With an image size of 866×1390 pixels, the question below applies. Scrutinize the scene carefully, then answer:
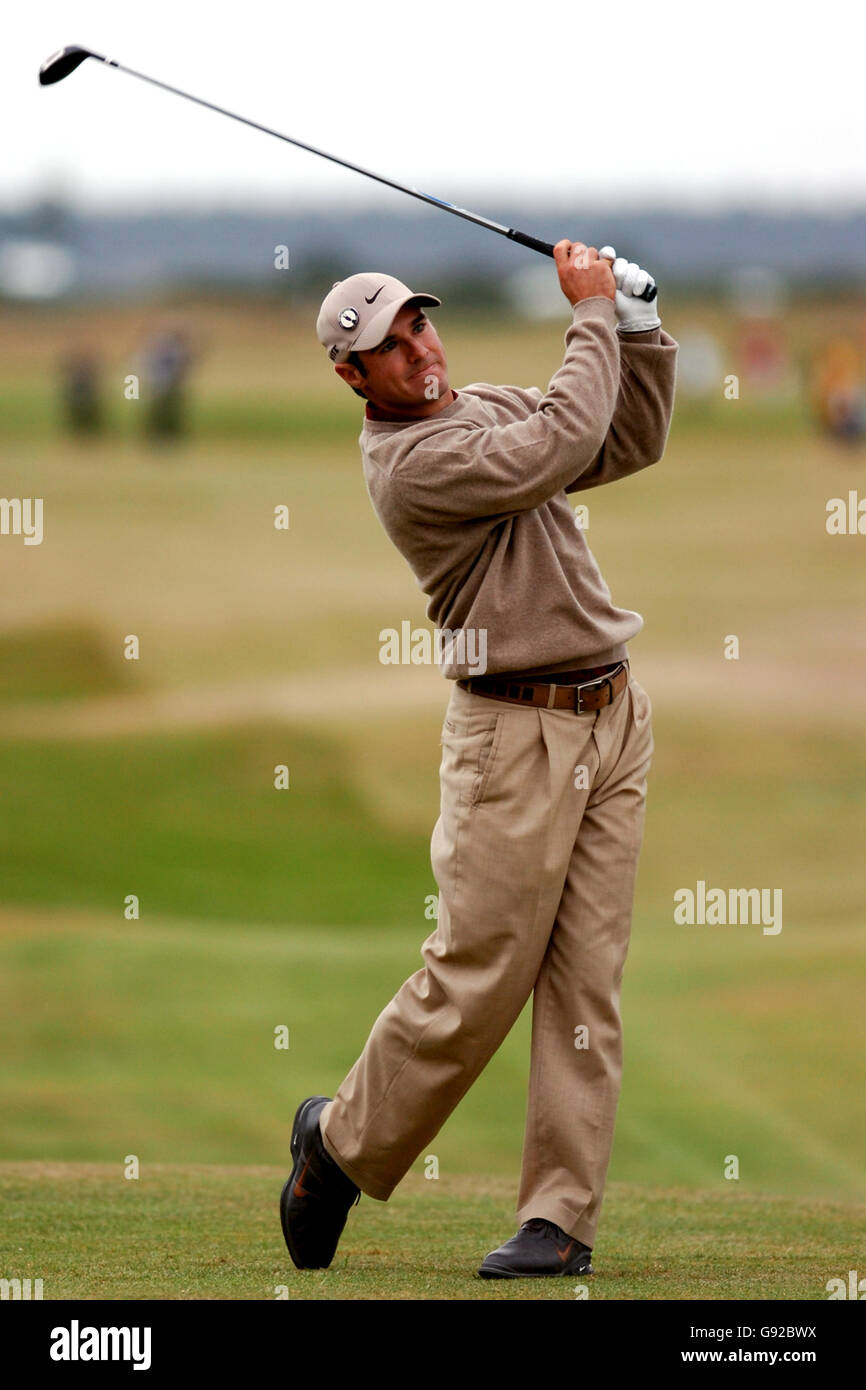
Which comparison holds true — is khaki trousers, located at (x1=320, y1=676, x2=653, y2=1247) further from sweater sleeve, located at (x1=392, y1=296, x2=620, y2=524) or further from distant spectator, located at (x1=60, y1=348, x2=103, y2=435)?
distant spectator, located at (x1=60, y1=348, x2=103, y2=435)

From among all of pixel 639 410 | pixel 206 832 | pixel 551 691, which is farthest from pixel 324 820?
pixel 551 691

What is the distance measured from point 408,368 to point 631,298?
43 centimetres

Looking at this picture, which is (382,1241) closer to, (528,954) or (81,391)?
(528,954)

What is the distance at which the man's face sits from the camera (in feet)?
11.5

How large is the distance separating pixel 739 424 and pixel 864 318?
391 cm

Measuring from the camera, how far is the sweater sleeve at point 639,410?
11.9 ft

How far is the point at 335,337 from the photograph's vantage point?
350cm

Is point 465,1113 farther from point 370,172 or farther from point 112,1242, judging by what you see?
point 370,172

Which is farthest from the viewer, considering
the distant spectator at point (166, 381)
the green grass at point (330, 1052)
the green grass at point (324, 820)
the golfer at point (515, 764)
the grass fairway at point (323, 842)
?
the distant spectator at point (166, 381)

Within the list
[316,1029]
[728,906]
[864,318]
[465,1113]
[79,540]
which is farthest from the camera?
[864,318]

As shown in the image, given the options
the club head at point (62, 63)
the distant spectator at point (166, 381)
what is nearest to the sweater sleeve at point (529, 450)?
the club head at point (62, 63)

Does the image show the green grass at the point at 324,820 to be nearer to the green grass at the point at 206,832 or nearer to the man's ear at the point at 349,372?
the green grass at the point at 206,832

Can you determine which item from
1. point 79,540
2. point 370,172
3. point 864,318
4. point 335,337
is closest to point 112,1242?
point 335,337

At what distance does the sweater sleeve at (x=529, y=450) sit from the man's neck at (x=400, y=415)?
113mm
